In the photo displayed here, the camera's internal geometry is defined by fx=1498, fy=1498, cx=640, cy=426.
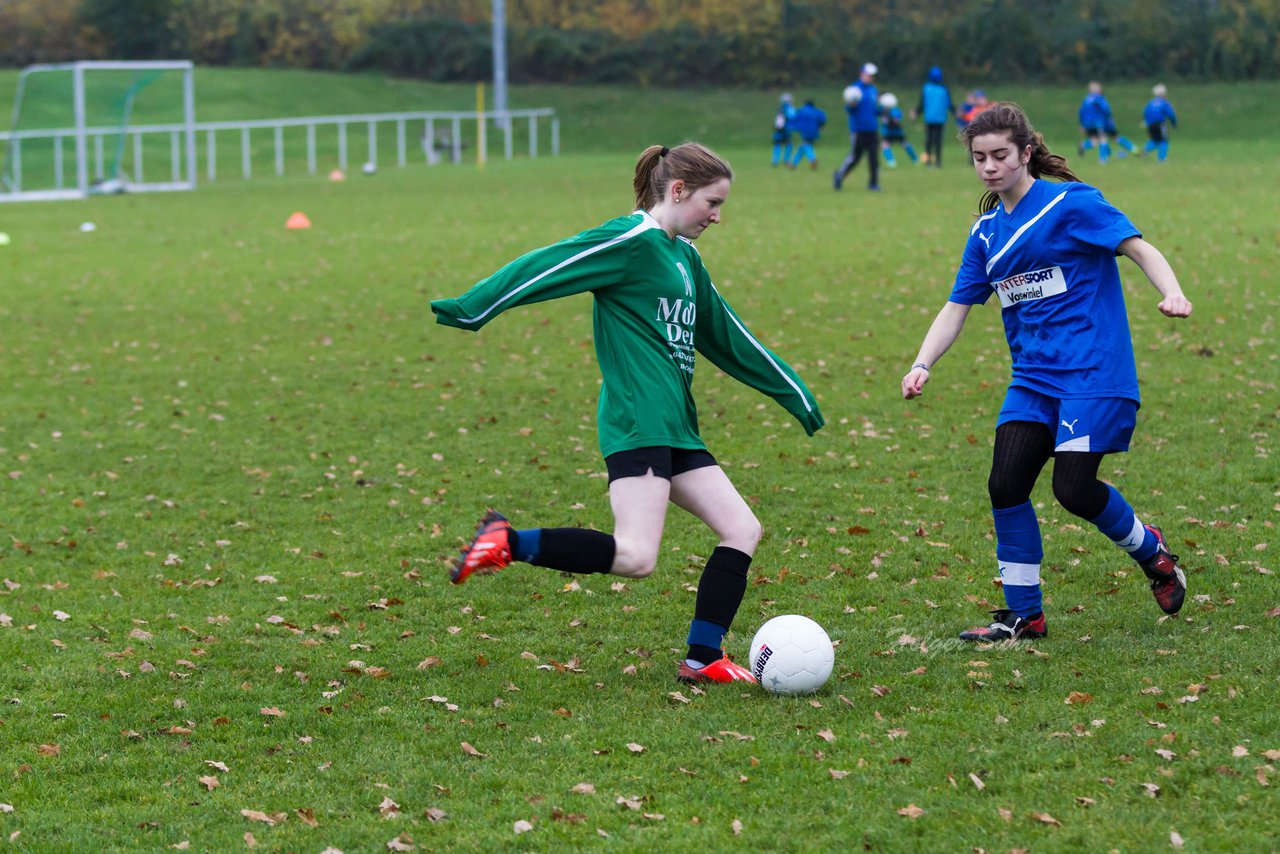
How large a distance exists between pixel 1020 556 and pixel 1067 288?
999mm

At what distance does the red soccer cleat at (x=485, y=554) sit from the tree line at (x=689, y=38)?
51875mm

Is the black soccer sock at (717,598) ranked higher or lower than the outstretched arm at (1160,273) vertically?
lower

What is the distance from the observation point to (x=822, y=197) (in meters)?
26.0

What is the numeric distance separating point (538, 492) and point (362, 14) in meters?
58.8

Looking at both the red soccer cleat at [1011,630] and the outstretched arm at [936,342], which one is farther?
the red soccer cleat at [1011,630]

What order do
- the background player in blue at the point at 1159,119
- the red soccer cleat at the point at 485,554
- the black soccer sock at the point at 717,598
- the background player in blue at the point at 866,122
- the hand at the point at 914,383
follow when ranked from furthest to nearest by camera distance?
the background player in blue at the point at 1159,119 → the background player in blue at the point at 866,122 → the hand at the point at 914,383 → the black soccer sock at the point at 717,598 → the red soccer cleat at the point at 485,554

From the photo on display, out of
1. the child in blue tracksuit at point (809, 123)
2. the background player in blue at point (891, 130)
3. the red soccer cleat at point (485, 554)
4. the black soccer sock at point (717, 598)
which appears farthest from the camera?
the child in blue tracksuit at point (809, 123)

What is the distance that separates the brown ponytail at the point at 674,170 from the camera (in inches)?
194


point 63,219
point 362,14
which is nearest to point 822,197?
point 63,219

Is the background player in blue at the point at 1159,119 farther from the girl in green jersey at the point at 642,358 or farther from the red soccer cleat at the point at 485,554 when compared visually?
the red soccer cleat at the point at 485,554

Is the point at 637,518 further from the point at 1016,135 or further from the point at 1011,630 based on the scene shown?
the point at 1016,135

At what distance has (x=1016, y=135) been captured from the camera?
205 inches

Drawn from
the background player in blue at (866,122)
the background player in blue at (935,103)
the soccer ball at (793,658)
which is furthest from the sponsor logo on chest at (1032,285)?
the background player in blue at (935,103)

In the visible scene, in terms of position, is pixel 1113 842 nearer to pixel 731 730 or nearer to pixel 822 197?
pixel 731 730
